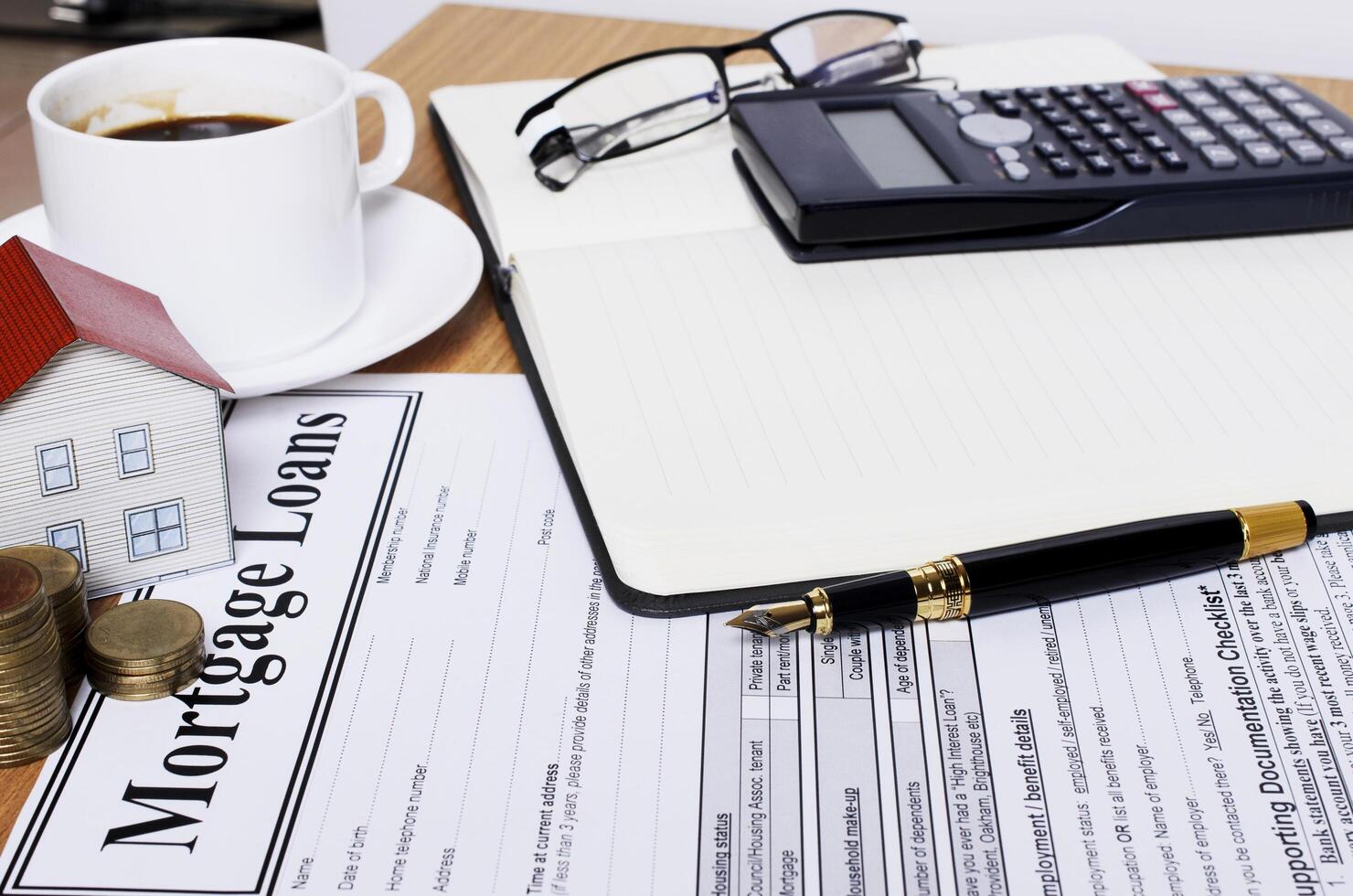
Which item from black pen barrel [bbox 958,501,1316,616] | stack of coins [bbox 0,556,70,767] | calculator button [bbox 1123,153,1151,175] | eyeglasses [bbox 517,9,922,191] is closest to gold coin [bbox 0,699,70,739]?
stack of coins [bbox 0,556,70,767]

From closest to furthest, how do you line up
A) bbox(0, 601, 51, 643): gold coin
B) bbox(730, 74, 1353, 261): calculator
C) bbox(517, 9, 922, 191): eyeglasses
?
bbox(0, 601, 51, 643): gold coin
bbox(730, 74, 1353, 261): calculator
bbox(517, 9, 922, 191): eyeglasses

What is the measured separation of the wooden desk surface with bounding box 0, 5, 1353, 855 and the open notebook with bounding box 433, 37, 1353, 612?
10 centimetres

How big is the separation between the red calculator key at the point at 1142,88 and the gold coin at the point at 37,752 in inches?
21.9

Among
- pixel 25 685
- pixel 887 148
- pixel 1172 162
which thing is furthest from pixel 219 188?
pixel 1172 162

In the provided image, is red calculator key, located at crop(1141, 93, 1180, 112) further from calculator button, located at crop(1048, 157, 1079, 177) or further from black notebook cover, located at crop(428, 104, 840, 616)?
black notebook cover, located at crop(428, 104, 840, 616)

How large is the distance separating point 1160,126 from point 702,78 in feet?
0.87

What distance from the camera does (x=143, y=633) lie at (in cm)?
35

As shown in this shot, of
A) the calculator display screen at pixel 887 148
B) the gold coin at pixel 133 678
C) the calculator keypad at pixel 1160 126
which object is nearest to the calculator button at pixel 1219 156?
the calculator keypad at pixel 1160 126

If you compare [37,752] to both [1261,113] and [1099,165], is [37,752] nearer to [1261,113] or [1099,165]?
[1099,165]

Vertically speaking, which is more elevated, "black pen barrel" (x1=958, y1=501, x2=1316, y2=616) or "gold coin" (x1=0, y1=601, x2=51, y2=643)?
"gold coin" (x1=0, y1=601, x2=51, y2=643)

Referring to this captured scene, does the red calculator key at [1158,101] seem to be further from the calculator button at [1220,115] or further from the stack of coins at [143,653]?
the stack of coins at [143,653]

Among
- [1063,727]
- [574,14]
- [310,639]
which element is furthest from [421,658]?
[574,14]

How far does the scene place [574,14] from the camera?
0.91 metres

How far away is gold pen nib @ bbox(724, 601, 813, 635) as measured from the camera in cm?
36
